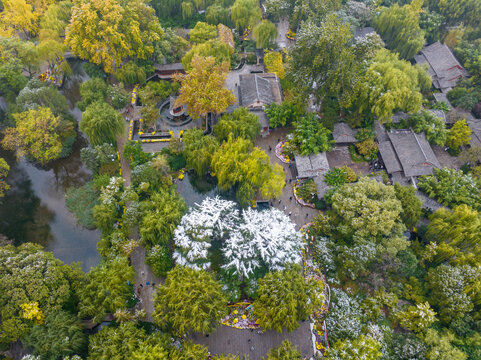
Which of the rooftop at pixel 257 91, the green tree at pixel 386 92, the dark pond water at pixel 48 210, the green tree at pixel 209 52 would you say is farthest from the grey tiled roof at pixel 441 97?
the dark pond water at pixel 48 210

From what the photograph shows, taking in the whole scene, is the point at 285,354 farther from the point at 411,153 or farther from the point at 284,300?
the point at 411,153

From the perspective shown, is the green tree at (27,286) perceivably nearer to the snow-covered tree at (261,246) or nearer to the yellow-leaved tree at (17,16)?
the snow-covered tree at (261,246)

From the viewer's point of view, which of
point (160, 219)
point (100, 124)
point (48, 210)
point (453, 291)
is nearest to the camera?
point (453, 291)

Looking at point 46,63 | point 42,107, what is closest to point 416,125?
point 42,107

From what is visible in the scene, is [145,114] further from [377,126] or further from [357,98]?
[377,126]

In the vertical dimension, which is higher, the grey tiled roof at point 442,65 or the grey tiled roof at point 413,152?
the grey tiled roof at point 442,65

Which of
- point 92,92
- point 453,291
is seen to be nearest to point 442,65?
point 453,291

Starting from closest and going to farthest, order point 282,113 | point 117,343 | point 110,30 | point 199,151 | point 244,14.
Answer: point 117,343, point 199,151, point 110,30, point 282,113, point 244,14
